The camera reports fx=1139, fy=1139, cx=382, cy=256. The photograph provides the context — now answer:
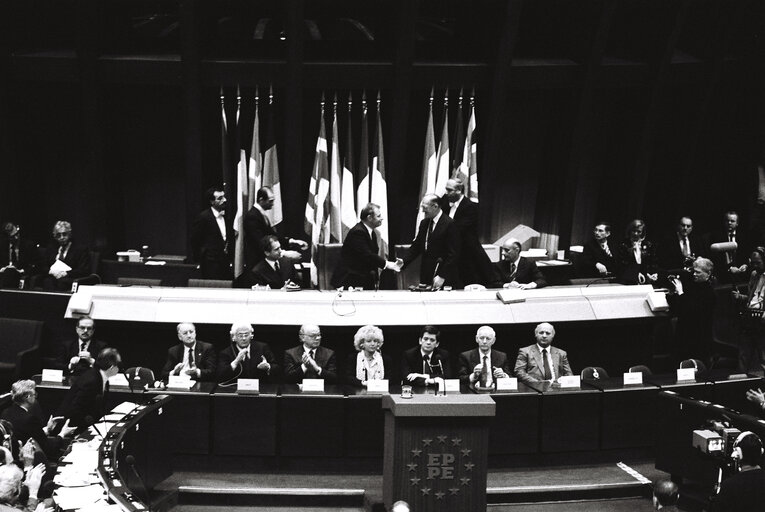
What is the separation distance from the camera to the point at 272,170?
15.5 metres

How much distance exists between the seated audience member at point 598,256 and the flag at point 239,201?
14.8ft

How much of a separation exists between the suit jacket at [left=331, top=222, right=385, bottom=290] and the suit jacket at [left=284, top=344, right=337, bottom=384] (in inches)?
85.4

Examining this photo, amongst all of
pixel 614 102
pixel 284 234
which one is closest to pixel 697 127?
pixel 614 102

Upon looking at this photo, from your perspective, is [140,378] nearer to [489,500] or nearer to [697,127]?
[489,500]

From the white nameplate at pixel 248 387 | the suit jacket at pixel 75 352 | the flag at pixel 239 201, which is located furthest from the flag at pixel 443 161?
the white nameplate at pixel 248 387

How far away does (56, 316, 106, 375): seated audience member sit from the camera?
10930mm

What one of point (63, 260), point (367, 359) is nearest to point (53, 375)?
point (367, 359)

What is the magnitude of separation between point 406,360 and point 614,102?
7.65 metres

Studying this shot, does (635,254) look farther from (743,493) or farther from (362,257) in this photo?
(743,493)

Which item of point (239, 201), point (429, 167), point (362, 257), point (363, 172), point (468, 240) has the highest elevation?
point (429, 167)

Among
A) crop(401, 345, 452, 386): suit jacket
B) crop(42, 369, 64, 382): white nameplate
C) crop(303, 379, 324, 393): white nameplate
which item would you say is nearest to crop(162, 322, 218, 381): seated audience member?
crop(42, 369, 64, 382): white nameplate

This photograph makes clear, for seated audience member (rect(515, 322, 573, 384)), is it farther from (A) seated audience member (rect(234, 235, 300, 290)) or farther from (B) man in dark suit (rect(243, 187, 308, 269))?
(B) man in dark suit (rect(243, 187, 308, 269))

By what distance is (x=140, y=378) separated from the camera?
1066cm

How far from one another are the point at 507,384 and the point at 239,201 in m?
5.98
